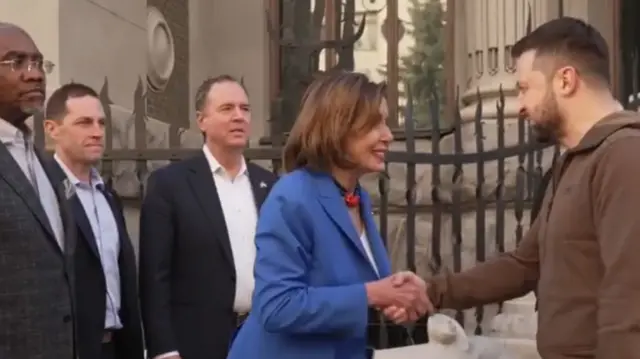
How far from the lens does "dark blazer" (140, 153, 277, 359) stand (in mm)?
4391

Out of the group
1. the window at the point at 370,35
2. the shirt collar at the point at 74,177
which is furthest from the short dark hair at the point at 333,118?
the window at the point at 370,35

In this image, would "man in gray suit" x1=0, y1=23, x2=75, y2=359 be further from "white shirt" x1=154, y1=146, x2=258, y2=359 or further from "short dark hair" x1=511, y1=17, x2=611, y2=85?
"short dark hair" x1=511, y1=17, x2=611, y2=85

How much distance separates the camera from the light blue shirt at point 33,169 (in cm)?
337

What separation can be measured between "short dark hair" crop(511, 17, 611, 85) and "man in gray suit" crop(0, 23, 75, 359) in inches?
61.9

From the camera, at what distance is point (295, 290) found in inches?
109

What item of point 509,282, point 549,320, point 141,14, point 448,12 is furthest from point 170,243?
point 448,12

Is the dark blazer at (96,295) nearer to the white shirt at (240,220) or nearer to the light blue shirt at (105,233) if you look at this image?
the light blue shirt at (105,233)

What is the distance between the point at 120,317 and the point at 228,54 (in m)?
7.21

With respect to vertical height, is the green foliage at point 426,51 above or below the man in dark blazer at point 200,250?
above

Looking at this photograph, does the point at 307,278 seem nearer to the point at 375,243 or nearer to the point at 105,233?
the point at 375,243

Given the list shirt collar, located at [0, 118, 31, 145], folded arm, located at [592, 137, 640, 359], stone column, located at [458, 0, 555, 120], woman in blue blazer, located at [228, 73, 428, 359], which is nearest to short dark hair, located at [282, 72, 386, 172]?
woman in blue blazer, located at [228, 73, 428, 359]

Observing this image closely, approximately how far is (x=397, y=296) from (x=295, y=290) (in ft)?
0.93

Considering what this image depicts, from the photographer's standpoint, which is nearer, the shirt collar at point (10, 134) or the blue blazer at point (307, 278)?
the blue blazer at point (307, 278)

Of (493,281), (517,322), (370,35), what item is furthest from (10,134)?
(370,35)
